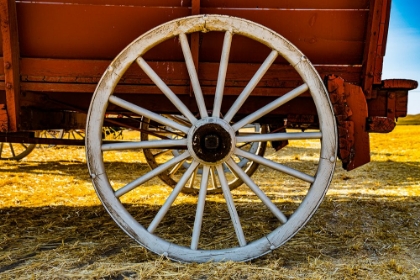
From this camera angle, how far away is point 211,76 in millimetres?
2623

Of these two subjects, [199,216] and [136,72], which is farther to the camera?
[136,72]

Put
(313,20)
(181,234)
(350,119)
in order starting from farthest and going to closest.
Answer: (181,234)
(313,20)
(350,119)

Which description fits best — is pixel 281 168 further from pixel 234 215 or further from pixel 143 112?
pixel 143 112

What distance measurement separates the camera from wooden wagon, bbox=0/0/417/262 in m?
2.35

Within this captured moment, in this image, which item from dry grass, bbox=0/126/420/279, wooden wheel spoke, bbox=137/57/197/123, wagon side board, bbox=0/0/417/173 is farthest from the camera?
wagon side board, bbox=0/0/417/173

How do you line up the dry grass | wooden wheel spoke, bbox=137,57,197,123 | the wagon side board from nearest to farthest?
the dry grass < wooden wheel spoke, bbox=137,57,197,123 < the wagon side board

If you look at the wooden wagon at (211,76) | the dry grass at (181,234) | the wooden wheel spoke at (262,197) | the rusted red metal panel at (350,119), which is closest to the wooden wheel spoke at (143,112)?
the wooden wagon at (211,76)

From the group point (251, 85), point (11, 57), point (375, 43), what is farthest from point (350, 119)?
point (11, 57)

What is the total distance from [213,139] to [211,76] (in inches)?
18.7

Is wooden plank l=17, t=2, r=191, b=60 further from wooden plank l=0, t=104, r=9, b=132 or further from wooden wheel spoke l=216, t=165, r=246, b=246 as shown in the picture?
wooden wheel spoke l=216, t=165, r=246, b=246

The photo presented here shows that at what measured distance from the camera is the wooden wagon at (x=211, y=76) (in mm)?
2348

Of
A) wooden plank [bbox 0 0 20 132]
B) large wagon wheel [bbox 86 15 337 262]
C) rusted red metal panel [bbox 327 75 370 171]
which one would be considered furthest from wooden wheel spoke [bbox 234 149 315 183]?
wooden plank [bbox 0 0 20 132]

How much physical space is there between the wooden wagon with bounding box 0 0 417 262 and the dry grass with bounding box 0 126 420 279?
183mm

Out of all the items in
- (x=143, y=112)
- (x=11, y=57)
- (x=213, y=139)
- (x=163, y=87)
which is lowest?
(x=213, y=139)
